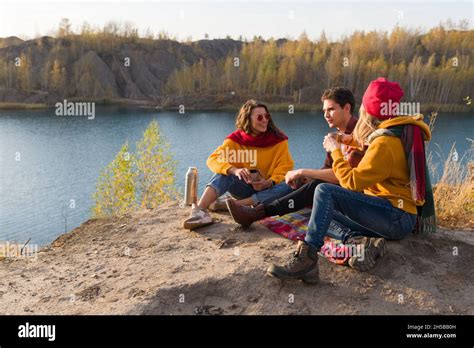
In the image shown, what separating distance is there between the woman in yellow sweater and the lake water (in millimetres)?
8961

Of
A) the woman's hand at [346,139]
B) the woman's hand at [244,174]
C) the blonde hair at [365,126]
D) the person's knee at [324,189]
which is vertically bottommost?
the woman's hand at [244,174]

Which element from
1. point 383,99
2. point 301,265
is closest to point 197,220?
point 301,265

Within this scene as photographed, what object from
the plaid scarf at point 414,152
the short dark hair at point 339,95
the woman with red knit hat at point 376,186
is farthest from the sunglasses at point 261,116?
the plaid scarf at point 414,152

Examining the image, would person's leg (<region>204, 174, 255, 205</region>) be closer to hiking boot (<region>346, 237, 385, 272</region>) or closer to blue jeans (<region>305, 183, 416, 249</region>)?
blue jeans (<region>305, 183, 416, 249</region>)

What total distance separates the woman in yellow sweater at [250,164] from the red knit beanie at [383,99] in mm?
1421

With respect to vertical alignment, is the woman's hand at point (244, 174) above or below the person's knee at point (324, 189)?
below

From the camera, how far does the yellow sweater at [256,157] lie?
4.72m

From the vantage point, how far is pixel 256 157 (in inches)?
187

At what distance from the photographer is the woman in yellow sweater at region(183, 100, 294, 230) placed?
452cm

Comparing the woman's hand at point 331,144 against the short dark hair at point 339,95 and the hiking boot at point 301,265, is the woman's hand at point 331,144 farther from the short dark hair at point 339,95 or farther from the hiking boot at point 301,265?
the hiking boot at point 301,265

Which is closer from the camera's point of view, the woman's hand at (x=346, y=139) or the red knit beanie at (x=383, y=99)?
the red knit beanie at (x=383, y=99)

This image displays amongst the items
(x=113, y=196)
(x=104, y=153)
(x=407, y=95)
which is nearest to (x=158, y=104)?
(x=407, y=95)

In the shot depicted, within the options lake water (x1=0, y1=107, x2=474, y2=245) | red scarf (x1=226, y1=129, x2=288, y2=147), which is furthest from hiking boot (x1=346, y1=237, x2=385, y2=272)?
lake water (x1=0, y1=107, x2=474, y2=245)

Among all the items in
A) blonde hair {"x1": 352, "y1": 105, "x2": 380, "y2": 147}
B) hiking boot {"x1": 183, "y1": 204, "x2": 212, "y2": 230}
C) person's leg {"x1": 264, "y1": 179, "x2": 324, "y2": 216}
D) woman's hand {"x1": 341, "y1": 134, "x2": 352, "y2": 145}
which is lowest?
hiking boot {"x1": 183, "y1": 204, "x2": 212, "y2": 230}
